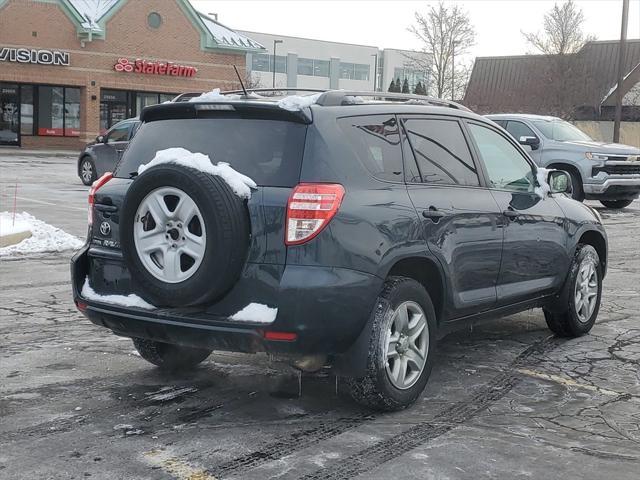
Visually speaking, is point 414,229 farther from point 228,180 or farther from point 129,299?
point 129,299

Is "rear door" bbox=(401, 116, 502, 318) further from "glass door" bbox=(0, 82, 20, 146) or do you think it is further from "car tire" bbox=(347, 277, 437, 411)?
"glass door" bbox=(0, 82, 20, 146)

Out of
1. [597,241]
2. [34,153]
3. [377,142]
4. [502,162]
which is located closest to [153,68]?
[34,153]

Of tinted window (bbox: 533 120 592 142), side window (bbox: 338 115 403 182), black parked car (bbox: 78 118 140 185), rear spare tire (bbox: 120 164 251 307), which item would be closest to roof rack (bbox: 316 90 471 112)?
side window (bbox: 338 115 403 182)

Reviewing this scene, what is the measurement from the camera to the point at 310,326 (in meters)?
4.15

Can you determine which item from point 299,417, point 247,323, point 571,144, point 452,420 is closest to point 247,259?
point 247,323

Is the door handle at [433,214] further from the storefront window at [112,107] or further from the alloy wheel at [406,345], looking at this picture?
the storefront window at [112,107]

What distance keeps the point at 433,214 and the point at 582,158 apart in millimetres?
12721

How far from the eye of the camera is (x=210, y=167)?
426 centimetres

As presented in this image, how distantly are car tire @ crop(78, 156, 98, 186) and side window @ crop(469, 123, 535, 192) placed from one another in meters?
15.5

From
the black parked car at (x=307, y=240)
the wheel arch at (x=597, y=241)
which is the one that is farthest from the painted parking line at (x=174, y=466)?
the wheel arch at (x=597, y=241)

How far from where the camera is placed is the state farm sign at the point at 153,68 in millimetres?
40531

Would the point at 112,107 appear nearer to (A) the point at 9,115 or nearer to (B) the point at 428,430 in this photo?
(A) the point at 9,115

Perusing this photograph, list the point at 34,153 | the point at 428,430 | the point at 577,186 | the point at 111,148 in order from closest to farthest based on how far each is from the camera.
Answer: the point at 428,430 → the point at 577,186 → the point at 111,148 → the point at 34,153

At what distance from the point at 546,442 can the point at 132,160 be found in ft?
9.46
